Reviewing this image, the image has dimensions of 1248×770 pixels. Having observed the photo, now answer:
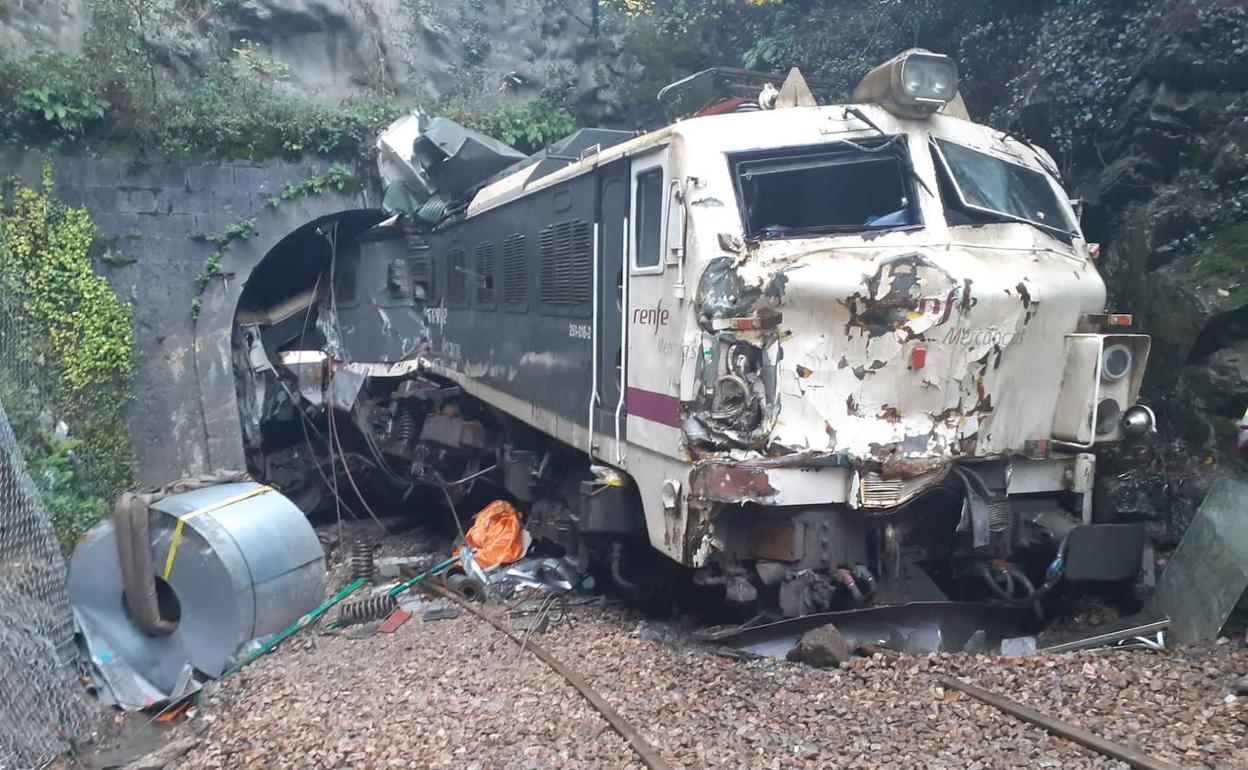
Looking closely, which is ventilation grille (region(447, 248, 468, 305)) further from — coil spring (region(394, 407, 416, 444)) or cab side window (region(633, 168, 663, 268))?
cab side window (region(633, 168, 663, 268))

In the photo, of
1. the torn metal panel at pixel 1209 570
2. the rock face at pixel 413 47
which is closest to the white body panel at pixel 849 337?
the torn metal panel at pixel 1209 570

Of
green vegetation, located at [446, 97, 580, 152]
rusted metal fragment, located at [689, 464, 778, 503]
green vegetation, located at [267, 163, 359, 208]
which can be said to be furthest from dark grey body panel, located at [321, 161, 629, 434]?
green vegetation, located at [446, 97, 580, 152]

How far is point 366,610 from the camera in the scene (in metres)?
7.03

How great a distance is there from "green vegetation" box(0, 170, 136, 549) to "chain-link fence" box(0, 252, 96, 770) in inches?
130

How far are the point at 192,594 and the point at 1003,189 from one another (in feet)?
18.9

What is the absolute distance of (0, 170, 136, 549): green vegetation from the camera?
9.96m

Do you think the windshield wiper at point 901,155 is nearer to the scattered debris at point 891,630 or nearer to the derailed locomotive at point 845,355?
the derailed locomotive at point 845,355

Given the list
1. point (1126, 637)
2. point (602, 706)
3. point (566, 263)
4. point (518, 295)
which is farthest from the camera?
point (518, 295)

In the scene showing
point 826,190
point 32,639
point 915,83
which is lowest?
point 32,639

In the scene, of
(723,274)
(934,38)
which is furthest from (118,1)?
(723,274)

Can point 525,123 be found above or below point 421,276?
above

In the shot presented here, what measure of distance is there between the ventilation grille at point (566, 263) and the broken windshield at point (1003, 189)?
219cm

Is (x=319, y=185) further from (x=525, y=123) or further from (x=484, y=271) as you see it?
(x=484, y=271)

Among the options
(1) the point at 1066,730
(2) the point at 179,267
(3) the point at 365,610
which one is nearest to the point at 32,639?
(3) the point at 365,610
